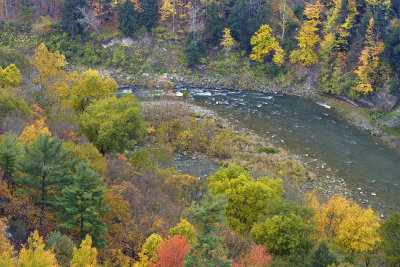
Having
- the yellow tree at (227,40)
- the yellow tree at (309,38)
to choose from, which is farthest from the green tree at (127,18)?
the yellow tree at (309,38)

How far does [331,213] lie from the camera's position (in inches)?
1054

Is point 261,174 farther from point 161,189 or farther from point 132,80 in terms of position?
point 132,80

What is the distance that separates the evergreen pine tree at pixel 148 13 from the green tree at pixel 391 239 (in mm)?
61729

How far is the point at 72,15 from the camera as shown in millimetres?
72938

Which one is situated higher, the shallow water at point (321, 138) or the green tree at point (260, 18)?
the green tree at point (260, 18)

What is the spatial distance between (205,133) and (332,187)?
1651 cm

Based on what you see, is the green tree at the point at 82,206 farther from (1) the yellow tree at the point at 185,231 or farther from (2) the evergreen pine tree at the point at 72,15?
(2) the evergreen pine tree at the point at 72,15

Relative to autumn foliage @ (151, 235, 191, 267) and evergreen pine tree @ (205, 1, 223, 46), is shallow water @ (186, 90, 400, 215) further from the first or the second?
autumn foliage @ (151, 235, 191, 267)

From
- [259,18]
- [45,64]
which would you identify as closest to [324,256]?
[45,64]

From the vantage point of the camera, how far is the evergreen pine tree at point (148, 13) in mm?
73188

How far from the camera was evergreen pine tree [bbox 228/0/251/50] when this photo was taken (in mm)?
70312

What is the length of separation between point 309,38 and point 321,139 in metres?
25.5

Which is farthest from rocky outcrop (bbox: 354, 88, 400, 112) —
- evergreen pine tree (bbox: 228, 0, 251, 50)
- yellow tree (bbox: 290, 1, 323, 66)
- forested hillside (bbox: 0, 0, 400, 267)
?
evergreen pine tree (bbox: 228, 0, 251, 50)

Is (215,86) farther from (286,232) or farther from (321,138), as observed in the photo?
(286,232)
